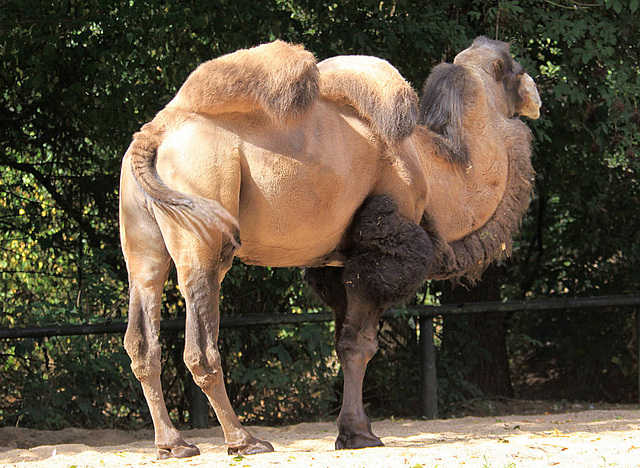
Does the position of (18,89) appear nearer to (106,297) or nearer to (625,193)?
(106,297)

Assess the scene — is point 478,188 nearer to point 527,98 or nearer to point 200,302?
point 527,98

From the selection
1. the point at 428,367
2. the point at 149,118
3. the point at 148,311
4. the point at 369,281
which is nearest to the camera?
the point at 148,311

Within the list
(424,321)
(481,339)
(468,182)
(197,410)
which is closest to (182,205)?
(468,182)

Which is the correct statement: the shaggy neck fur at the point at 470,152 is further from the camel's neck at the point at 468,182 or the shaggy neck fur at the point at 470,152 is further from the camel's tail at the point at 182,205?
the camel's tail at the point at 182,205

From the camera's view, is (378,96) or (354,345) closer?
(378,96)

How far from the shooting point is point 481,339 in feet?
28.3

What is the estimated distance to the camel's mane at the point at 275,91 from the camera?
413cm

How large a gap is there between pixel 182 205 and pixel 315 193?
0.71 m

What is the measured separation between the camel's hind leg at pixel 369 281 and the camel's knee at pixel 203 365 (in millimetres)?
808

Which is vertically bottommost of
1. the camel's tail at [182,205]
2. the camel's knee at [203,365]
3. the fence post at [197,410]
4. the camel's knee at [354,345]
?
the fence post at [197,410]

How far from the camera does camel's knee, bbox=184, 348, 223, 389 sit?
409cm

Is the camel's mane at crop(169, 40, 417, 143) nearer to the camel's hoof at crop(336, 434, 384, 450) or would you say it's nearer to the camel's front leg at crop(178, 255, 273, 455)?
the camel's front leg at crop(178, 255, 273, 455)

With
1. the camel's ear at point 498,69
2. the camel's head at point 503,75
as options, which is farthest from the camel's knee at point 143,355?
the camel's ear at point 498,69

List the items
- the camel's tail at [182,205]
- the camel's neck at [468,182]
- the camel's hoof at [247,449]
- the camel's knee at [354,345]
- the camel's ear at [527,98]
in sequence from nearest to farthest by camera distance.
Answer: the camel's tail at [182,205] < the camel's hoof at [247,449] < the camel's knee at [354,345] < the camel's neck at [468,182] < the camel's ear at [527,98]
